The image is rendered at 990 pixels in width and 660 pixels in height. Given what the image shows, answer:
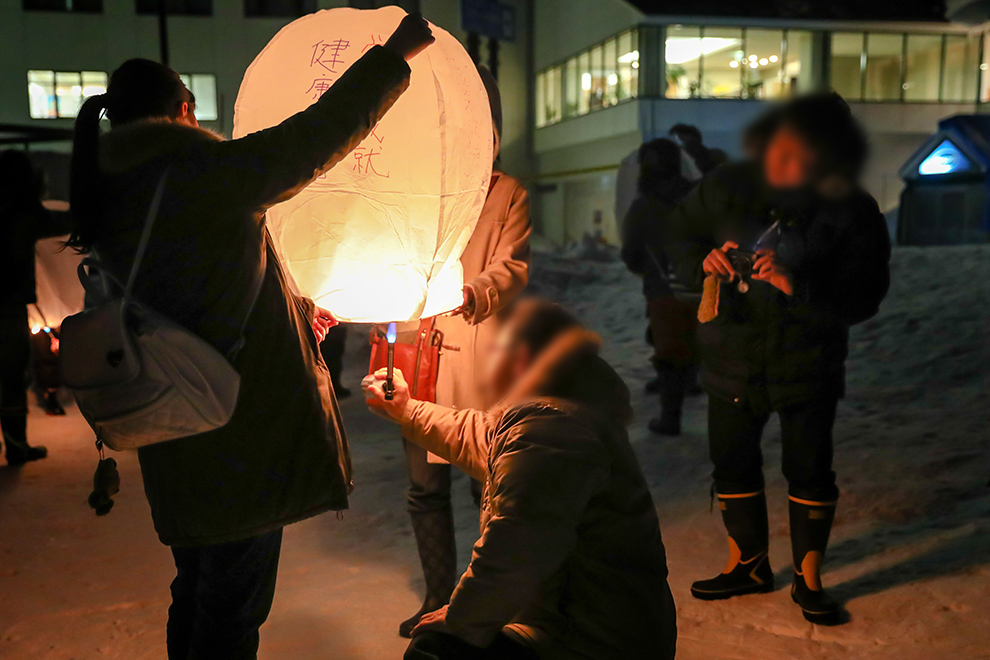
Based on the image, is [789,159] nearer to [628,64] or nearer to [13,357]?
[13,357]

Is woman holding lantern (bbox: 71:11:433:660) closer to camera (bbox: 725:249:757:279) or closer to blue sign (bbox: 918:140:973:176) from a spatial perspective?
camera (bbox: 725:249:757:279)

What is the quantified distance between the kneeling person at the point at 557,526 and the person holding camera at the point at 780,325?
1.33 metres

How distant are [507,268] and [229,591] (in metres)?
1.35

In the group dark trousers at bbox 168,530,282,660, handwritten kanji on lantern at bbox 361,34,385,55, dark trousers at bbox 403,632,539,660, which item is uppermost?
handwritten kanji on lantern at bbox 361,34,385,55

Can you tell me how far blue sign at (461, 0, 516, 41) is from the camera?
6715 millimetres

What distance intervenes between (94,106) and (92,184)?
0.21 meters

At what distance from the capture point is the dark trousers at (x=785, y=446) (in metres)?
2.97

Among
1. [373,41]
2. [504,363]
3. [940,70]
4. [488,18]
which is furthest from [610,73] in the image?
[504,363]

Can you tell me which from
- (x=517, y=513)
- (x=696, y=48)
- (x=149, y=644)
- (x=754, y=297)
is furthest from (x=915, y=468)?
(x=696, y=48)

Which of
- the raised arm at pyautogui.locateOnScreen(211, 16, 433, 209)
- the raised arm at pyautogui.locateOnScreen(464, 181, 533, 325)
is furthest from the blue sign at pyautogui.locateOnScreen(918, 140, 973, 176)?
the raised arm at pyautogui.locateOnScreen(211, 16, 433, 209)

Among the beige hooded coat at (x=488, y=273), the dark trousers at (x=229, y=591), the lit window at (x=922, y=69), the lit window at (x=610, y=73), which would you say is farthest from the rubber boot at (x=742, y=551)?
the lit window at (x=922, y=69)

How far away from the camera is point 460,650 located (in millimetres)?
1845

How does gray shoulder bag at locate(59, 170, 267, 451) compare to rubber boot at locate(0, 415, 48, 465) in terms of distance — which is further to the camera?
rubber boot at locate(0, 415, 48, 465)

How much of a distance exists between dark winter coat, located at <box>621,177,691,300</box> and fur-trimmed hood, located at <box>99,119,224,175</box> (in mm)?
4247
